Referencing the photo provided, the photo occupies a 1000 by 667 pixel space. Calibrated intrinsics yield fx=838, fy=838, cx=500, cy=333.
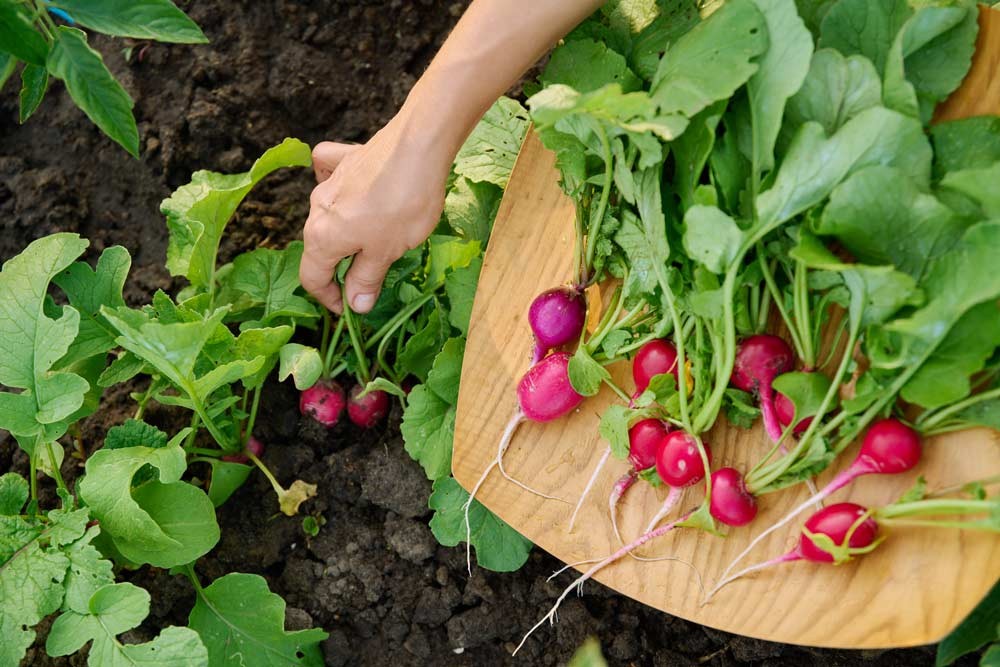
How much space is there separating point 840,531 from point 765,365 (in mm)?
260

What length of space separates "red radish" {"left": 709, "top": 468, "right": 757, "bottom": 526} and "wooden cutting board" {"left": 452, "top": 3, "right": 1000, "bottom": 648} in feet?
0.16

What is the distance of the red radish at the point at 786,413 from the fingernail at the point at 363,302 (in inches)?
29.0

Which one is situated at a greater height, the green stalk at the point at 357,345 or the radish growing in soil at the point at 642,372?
the green stalk at the point at 357,345

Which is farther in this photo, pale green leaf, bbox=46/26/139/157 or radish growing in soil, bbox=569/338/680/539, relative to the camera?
radish growing in soil, bbox=569/338/680/539

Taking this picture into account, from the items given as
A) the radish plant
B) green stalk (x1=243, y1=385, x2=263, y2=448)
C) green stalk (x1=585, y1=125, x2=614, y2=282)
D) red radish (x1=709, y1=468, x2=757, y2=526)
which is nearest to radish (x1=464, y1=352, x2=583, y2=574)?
green stalk (x1=585, y1=125, x2=614, y2=282)

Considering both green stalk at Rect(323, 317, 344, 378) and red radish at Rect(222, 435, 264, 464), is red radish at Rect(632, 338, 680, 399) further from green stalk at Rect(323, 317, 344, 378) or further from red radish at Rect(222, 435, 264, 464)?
red radish at Rect(222, 435, 264, 464)

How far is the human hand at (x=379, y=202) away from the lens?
51.1 inches

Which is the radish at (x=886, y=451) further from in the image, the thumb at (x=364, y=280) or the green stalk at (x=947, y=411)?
the thumb at (x=364, y=280)

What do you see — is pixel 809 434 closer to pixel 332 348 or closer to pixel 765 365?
pixel 765 365

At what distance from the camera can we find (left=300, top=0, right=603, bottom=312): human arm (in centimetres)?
121

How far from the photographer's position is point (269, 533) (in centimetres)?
172

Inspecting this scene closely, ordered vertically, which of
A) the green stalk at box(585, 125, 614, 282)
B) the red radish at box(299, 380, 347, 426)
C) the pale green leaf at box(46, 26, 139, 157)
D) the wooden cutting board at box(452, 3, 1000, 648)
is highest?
the pale green leaf at box(46, 26, 139, 157)

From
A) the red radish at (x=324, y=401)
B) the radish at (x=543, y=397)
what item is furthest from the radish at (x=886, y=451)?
the red radish at (x=324, y=401)

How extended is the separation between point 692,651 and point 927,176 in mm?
986
